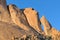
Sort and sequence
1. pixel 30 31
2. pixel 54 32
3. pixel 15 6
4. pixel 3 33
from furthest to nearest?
pixel 15 6
pixel 54 32
pixel 30 31
pixel 3 33

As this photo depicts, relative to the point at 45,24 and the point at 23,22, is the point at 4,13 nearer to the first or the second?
the point at 23,22

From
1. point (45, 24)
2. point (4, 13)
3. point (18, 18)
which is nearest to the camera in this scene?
point (4, 13)

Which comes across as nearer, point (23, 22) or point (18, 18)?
point (18, 18)

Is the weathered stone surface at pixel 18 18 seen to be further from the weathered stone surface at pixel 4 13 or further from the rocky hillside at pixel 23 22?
the weathered stone surface at pixel 4 13

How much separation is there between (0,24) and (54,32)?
13.8 meters

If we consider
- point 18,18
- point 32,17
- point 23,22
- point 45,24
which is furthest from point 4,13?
point 45,24

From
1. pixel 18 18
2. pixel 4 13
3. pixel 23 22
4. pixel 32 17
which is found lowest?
pixel 23 22

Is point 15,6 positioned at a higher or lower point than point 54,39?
higher

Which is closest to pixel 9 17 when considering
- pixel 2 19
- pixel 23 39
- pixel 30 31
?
pixel 2 19

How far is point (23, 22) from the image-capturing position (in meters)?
90.8

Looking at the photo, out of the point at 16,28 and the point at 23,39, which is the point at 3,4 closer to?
the point at 16,28

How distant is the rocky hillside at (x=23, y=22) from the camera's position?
80938mm

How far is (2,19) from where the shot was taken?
87875mm

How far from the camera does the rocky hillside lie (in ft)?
266
